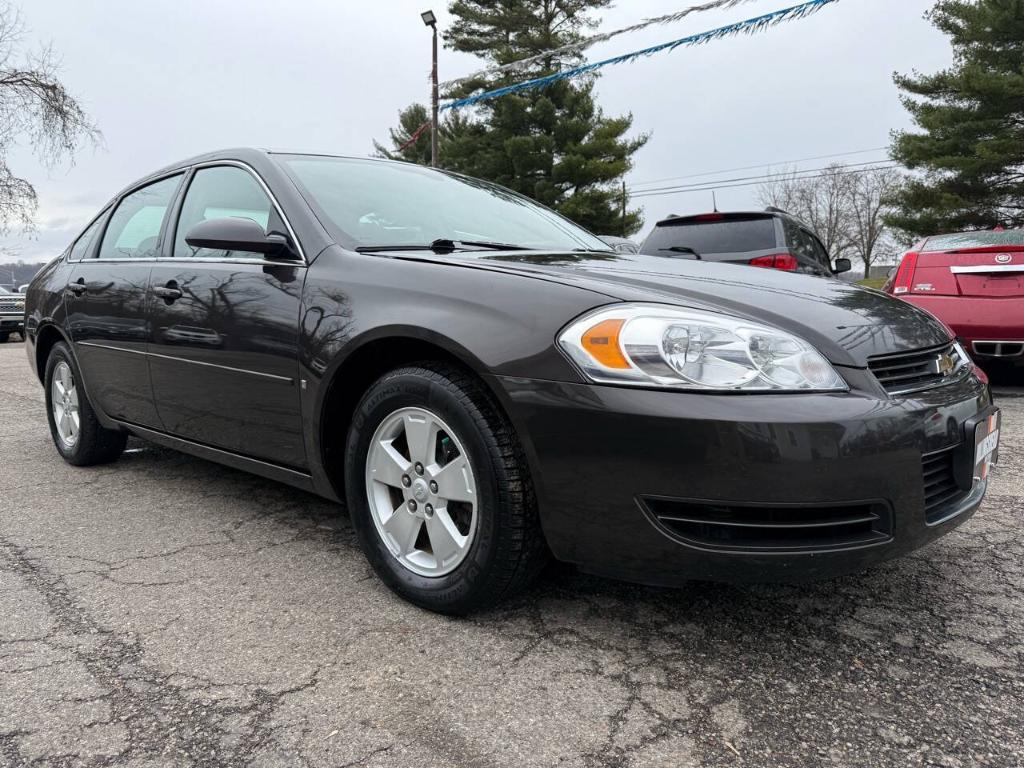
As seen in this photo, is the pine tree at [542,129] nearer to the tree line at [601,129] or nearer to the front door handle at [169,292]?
the tree line at [601,129]

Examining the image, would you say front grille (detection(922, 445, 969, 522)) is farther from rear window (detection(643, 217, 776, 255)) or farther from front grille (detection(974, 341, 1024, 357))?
rear window (detection(643, 217, 776, 255))

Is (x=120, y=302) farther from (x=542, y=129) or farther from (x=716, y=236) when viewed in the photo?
(x=542, y=129)

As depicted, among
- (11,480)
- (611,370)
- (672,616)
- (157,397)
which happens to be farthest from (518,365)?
(11,480)

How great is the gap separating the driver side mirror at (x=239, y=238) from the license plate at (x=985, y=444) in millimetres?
2059

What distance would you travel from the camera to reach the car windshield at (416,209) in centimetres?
271

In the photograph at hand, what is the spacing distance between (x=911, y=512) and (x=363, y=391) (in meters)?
1.54

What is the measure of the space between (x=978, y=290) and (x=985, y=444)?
12.9 feet

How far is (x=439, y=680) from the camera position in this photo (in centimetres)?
185

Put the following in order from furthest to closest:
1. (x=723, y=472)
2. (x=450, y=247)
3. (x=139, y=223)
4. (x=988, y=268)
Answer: (x=988, y=268) < (x=139, y=223) < (x=450, y=247) < (x=723, y=472)

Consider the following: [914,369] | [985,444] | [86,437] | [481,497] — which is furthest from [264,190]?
[985,444]

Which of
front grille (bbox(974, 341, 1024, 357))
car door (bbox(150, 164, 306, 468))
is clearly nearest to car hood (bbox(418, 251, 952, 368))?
car door (bbox(150, 164, 306, 468))

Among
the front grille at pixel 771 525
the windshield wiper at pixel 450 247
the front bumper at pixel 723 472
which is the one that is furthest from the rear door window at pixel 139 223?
the front grille at pixel 771 525

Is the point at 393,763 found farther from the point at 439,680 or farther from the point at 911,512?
the point at 911,512

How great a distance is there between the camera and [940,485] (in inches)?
76.7
